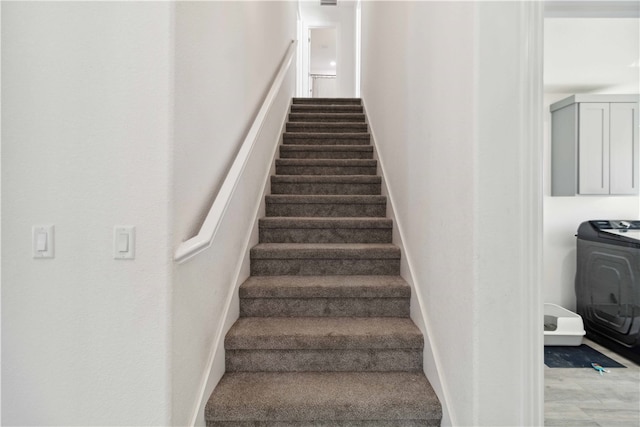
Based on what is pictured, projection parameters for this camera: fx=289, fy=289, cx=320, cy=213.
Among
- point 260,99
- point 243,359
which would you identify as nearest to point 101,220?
point 243,359

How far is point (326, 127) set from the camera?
136 inches

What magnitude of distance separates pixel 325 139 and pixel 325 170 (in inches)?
24.1

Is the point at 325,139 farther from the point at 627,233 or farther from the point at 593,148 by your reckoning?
the point at 627,233

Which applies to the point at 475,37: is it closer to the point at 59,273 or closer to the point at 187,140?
the point at 187,140

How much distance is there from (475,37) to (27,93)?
152 centimetres

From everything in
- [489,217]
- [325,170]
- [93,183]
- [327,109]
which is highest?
[327,109]

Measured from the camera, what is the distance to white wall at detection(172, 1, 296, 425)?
3.47ft

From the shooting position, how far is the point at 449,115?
1130 millimetres

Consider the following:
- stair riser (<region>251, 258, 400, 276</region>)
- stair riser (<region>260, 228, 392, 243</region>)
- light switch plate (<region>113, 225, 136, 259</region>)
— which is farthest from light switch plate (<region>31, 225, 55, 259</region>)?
stair riser (<region>260, 228, 392, 243</region>)

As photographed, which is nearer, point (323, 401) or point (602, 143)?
point (323, 401)

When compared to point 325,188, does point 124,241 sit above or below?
below

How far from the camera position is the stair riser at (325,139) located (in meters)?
3.20

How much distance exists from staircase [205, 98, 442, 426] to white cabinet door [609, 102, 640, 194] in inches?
90.8

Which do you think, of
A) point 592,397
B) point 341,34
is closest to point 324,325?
point 592,397
